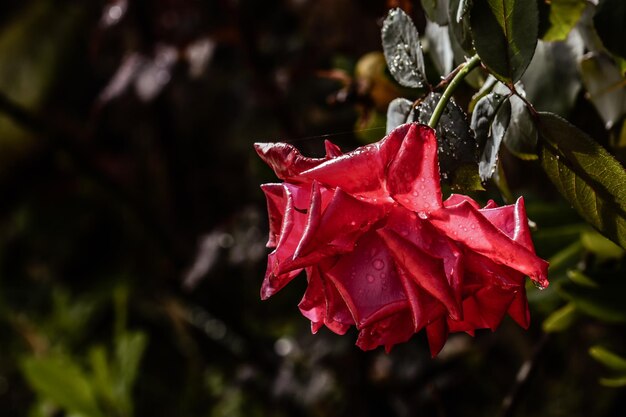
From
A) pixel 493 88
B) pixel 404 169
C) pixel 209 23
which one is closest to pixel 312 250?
pixel 404 169

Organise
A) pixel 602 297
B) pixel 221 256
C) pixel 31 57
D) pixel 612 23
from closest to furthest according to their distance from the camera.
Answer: pixel 612 23
pixel 602 297
pixel 221 256
pixel 31 57

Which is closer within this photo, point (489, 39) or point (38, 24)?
point (489, 39)

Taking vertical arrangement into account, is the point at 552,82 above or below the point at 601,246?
above

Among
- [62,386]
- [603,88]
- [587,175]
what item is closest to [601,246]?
→ [603,88]

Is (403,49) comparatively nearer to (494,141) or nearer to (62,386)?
(494,141)

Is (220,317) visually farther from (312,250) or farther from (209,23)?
(312,250)

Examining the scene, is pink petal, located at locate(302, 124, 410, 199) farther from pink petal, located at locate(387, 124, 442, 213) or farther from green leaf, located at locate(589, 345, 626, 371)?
green leaf, located at locate(589, 345, 626, 371)

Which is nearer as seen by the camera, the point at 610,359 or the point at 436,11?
the point at 436,11
